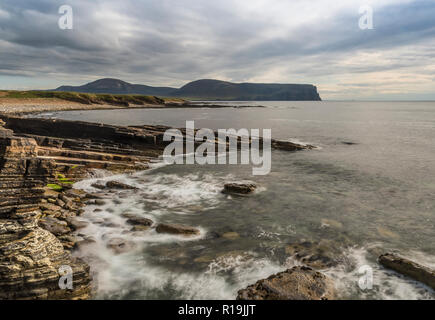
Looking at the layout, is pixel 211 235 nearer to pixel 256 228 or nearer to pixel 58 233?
pixel 256 228

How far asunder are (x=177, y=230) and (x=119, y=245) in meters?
2.44

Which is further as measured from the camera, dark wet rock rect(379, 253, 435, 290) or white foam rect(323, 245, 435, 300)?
dark wet rock rect(379, 253, 435, 290)

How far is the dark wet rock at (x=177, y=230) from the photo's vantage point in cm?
1151

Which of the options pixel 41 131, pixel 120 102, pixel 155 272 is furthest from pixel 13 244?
pixel 120 102

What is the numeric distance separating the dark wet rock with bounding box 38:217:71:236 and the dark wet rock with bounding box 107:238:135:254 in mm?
2046

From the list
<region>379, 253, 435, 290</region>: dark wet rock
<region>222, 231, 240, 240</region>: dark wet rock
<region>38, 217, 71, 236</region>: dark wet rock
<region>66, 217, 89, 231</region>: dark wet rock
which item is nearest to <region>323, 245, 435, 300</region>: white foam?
<region>379, 253, 435, 290</region>: dark wet rock

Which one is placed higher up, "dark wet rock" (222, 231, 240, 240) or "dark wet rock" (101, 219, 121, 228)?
"dark wet rock" (101, 219, 121, 228)

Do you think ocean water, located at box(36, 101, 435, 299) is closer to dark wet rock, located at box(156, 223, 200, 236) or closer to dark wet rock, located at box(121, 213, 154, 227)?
dark wet rock, located at box(156, 223, 200, 236)

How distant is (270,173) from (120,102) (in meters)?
134

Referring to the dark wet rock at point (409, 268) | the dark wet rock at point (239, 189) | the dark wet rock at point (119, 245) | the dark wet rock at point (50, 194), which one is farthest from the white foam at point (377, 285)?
the dark wet rock at point (50, 194)

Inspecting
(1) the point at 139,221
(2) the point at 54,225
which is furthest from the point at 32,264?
(1) the point at 139,221

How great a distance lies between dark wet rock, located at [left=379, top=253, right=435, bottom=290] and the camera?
831 cm

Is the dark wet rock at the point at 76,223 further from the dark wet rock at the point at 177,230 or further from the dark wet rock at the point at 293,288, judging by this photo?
the dark wet rock at the point at 293,288
